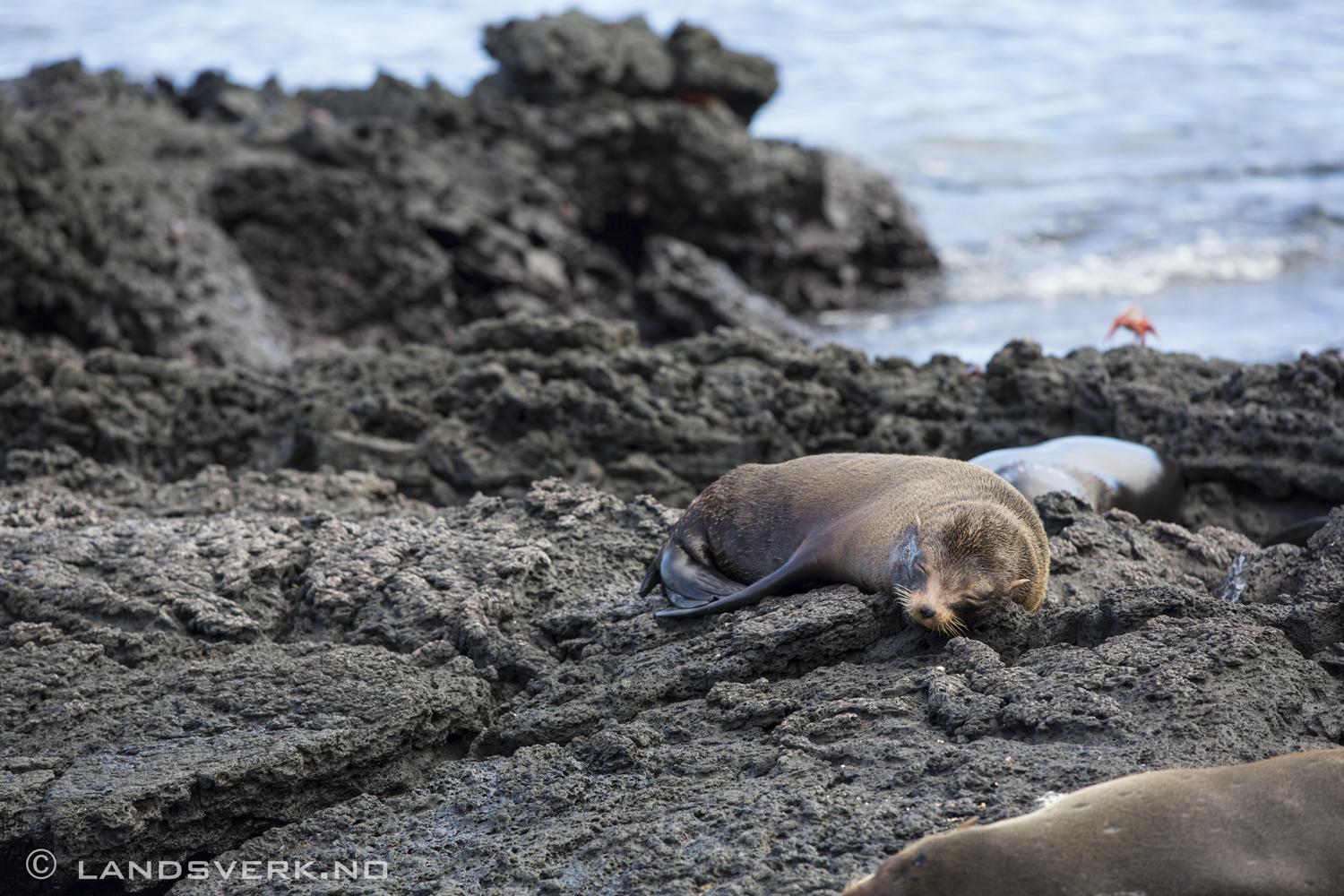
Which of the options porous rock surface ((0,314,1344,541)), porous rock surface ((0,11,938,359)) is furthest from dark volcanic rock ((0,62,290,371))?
porous rock surface ((0,314,1344,541))

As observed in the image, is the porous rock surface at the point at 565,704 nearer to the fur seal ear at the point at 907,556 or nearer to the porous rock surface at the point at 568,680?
the porous rock surface at the point at 568,680

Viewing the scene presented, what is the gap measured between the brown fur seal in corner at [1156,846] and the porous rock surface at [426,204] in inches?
352

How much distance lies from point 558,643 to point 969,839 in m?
2.02

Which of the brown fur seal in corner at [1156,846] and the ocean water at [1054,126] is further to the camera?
the ocean water at [1054,126]

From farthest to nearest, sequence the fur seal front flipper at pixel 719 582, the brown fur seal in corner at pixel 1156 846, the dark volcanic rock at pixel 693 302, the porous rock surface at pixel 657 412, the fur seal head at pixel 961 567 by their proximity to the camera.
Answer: the dark volcanic rock at pixel 693 302, the porous rock surface at pixel 657 412, the fur seal front flipper at pixel 719 582, the fur seal head at pixel 961 567, the brown fur seal in corner at pixel 1156 846

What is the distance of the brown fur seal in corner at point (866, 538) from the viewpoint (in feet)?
11.6

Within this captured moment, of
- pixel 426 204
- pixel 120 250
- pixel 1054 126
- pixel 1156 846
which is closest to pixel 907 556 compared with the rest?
pixel 1156 846

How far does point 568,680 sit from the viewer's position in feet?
12.0

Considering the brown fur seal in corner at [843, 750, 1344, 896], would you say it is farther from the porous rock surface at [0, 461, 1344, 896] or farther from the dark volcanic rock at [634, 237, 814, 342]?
the dark volcanic rock at [634, 237, 814, 342]

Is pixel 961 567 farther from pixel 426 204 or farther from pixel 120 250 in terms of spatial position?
pixel 426 204

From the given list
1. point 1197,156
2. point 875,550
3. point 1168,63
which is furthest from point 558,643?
point 1168,63

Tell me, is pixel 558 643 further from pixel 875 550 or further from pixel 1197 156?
pixel 1197 156


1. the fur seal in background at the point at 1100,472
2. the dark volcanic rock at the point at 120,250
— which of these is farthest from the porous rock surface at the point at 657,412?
the dark volcanic rock at the point at 120,250

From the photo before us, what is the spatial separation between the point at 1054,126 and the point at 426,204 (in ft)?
53.2
